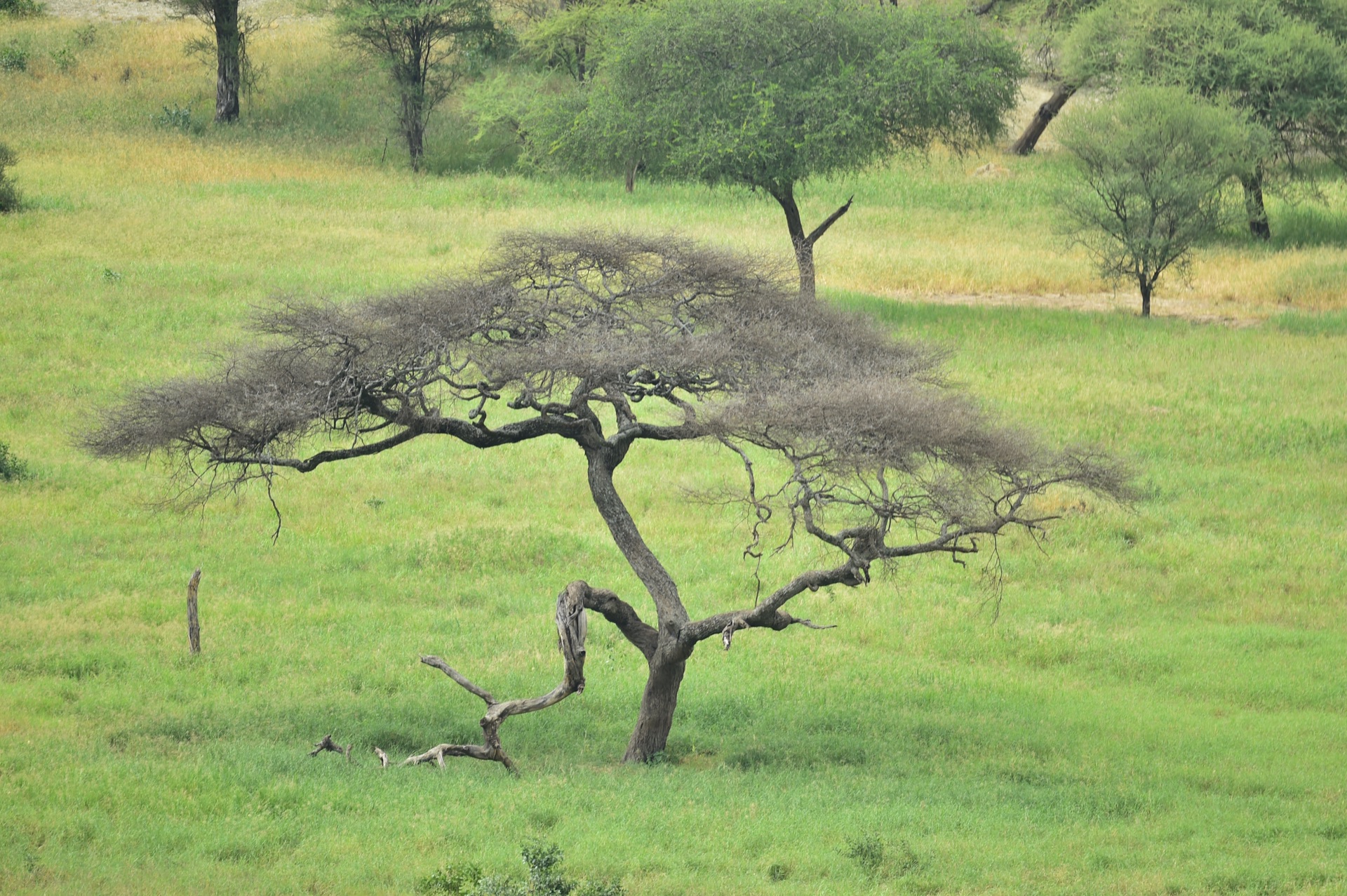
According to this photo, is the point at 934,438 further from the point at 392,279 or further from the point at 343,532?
the point at 392,279

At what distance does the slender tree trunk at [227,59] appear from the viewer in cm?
5175

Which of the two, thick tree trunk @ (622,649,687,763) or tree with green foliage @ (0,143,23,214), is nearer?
thick tree trunk @ (622,649,687,763)

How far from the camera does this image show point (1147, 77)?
135ft

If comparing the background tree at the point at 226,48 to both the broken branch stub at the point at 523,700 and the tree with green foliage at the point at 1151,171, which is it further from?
the broken branch stub at the point at 523,700

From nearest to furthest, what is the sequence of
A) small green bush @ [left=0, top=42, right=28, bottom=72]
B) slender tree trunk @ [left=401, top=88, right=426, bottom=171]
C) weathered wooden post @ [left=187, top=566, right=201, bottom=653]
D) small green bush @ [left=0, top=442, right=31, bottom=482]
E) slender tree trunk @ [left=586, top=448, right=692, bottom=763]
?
slender tree trunk @ [left=586, top=448, right=692, bottom=763] → weathered wooden post @ [left=187, top=566, right=201, bottom=653] → small green bush @ [left=0, top=442, right=31, bottom=482] → slender tree trunk @ [left=401, top=88, right=426, bottom=171] → small green bush @ [left=0, top=42, right=28, bottom=72]

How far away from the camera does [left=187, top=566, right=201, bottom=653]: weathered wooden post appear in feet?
53.5

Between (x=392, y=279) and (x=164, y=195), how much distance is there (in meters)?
11.6

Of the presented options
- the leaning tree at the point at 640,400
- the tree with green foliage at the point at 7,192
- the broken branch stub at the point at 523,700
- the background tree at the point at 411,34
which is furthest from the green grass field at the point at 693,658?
the background tree at the point at 411,34

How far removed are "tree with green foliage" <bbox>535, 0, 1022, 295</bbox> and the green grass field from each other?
4.59 meters

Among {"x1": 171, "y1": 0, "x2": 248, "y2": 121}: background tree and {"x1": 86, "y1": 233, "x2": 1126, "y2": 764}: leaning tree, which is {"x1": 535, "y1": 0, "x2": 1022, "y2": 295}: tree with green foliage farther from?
{"x1": 171, "y1": 0, "x2": 248, "y2": 121}: background tree

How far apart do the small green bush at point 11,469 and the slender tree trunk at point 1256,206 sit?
3403cm

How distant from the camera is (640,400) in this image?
14.2 meters

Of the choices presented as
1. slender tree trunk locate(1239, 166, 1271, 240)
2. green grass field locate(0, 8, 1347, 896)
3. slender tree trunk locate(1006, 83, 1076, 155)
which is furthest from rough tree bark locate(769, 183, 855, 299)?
slender tree trunk locate(1006, 83, 1076, 155)

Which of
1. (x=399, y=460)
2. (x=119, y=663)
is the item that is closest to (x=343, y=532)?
(x=399, y=460)
